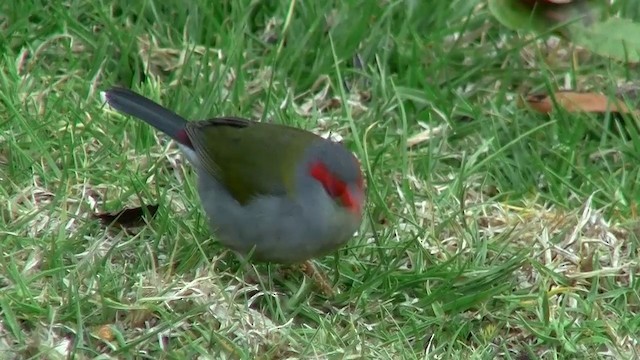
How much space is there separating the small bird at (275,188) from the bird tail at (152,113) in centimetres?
5

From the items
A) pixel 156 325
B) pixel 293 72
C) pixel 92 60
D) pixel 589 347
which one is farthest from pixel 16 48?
pixel 589 347

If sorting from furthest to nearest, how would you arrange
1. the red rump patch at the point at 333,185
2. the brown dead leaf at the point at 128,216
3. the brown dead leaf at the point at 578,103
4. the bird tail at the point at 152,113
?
1. the brown dead leaf at the point at 578,103
2. the bird tail at the point at 152,113
3. the brown dead leaf at the point at 128,216
4. the red rump patch at the point at 333,185

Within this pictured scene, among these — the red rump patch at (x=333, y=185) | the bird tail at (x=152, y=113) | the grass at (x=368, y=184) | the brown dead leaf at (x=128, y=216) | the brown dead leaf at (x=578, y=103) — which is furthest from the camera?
the brown dead leaf at (x=578, y=103)

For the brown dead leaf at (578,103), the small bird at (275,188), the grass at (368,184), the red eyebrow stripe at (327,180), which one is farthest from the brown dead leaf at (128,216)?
the brown dead leaf at (578,103)

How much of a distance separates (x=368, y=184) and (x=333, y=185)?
1.97 feet

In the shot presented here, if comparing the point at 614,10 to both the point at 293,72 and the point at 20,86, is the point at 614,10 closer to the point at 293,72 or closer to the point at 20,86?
the point at 293,72

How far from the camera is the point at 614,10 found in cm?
613

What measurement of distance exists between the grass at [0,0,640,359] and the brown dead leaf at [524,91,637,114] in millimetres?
65

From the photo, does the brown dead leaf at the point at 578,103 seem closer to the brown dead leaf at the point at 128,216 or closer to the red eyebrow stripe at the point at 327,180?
the red eyebrow stripe at the point at 327,180

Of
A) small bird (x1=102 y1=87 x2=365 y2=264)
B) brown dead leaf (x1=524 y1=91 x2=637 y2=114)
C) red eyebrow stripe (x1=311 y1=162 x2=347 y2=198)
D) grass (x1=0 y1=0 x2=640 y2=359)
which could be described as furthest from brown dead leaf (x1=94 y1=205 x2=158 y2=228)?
brown dead leaf (x1=524 y1=91 x2=637 y2=114)

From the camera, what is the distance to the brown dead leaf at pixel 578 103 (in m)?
5.55

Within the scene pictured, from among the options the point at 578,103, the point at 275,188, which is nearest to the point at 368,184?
the point at 275,188

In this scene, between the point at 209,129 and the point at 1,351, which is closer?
the point at 1,351

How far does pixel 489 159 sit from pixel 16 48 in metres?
2.08
